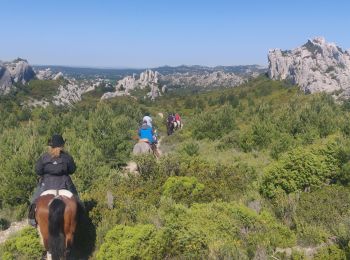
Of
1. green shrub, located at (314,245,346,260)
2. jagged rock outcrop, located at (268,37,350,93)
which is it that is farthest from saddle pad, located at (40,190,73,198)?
jagged rock outcrop, located at (268,37,350,93)

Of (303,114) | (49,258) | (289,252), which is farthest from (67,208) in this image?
(303,114)

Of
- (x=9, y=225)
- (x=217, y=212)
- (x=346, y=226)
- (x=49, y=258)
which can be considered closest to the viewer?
(x=346, y=226)

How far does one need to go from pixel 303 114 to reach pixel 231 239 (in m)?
19.1

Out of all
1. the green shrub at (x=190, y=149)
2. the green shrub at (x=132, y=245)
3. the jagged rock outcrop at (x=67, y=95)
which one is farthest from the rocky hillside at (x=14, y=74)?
the green shrub at (x=132, y=245)

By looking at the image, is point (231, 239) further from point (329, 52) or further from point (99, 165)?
point (329, 52)

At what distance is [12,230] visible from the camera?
34.5ft

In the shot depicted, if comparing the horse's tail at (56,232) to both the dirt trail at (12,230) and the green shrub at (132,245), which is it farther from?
the dirt trail at (12,230)

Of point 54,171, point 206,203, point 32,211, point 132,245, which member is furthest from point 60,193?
point 206,203

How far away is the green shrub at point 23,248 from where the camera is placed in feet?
26.0

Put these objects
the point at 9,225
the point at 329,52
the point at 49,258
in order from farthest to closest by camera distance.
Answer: the point at 329,52 → the point at 9,225 → the point at 49,258

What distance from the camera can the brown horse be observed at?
732 centimetres

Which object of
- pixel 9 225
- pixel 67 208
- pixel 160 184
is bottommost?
pixel 9 225

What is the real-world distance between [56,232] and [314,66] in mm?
133963

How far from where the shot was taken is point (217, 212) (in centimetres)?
838
